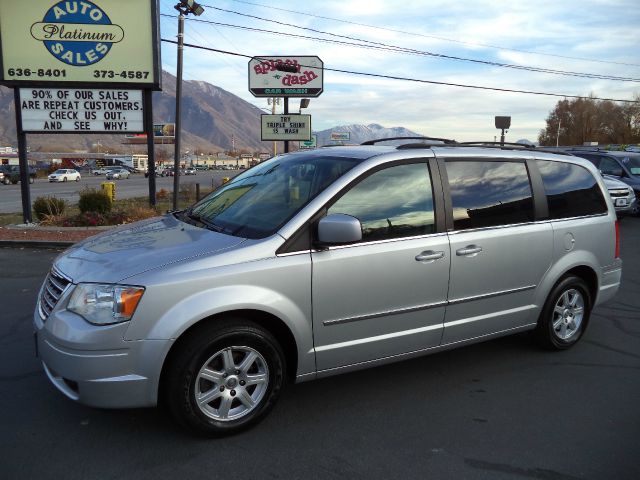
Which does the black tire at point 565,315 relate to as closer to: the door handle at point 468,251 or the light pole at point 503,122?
the door handle at point 468,251

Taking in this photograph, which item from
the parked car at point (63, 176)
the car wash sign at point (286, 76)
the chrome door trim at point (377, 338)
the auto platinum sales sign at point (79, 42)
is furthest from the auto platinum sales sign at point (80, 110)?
the parked car at point (63, 176)

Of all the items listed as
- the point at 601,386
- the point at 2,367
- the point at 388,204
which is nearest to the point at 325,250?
the point at 388,204

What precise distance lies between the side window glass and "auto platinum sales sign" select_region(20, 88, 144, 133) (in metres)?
10.9

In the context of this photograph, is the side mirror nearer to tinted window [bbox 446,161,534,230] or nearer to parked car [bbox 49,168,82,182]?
tinted window [bbox 446,161,534,230]

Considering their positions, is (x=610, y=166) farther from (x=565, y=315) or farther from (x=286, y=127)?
(x=565, y=315)

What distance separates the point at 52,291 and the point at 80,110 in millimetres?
10797

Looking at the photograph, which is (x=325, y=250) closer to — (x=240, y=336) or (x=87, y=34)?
(x=240, y=336)

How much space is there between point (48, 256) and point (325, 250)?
7.53 m

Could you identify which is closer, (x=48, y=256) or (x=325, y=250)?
(x=325, y=250)

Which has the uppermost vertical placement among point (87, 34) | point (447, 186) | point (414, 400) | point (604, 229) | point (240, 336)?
point (87, 34)

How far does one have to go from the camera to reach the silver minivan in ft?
9.71

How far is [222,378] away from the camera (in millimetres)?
3164

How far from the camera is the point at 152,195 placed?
14.8 m

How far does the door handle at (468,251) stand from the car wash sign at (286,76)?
14423mm
